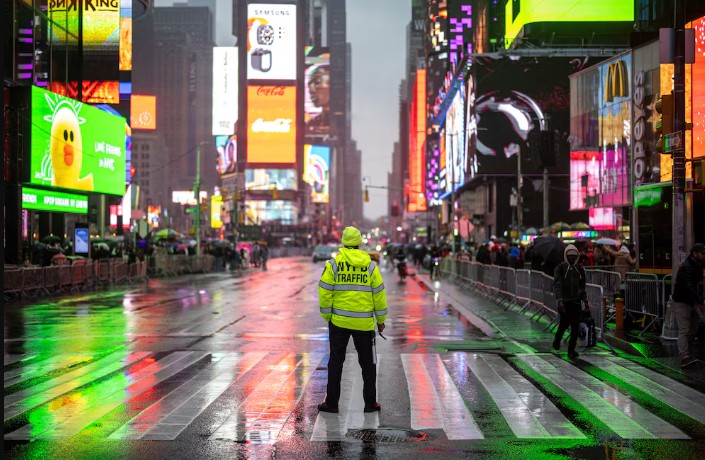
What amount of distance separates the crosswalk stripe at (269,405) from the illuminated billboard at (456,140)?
67.1 metres

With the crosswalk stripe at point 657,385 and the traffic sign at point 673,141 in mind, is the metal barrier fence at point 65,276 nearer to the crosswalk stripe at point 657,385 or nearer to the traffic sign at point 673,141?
the crosswalk stripe at point 657,385

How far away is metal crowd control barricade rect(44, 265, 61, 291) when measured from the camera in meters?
30.7

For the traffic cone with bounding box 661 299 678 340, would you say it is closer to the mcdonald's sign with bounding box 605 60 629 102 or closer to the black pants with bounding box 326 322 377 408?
the black pants with bounding box 326 322 377 408

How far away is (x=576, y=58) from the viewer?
74.4 meters

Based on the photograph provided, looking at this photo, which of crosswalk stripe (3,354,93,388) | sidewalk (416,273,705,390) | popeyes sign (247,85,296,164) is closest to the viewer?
crosswalk stripe (3,354,93,388)

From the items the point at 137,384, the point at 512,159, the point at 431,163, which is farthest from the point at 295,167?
the point at 137,384

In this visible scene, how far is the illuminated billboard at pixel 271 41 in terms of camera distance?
190m

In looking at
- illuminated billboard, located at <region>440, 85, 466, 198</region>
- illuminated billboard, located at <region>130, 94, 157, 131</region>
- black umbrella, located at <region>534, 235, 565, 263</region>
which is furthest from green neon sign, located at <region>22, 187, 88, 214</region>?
illuminated billboard, located at <region>130, 94, 157, 131</region>

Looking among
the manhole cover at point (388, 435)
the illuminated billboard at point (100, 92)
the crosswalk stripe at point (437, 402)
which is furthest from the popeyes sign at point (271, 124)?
the manhole cover at point (388, 435)

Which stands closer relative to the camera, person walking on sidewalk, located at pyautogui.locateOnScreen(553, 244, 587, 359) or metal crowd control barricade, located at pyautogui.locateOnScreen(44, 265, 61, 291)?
person walking on sidewalk, located at pyautogui.locateOnScreen(553, 244, 587, 359)

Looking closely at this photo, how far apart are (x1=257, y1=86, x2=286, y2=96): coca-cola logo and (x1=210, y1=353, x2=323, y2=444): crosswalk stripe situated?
18092 centimetres

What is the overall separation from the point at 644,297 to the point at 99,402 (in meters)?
11.1

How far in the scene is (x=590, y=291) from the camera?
17188mm

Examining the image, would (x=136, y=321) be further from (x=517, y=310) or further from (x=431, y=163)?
(x=431, y=163)
